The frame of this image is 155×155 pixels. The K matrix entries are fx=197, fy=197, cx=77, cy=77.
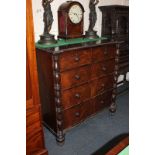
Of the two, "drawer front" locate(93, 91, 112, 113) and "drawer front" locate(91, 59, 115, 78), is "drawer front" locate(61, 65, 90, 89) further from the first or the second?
"drawer front" locate(93, 91, 112, 113)

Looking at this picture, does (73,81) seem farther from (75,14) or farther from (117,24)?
(117,24)

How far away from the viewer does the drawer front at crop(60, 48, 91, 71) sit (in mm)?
2152

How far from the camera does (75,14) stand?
258 cm

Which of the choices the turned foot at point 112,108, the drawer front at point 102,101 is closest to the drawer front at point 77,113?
the drawer front at point 102,101

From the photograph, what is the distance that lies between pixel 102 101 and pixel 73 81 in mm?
724

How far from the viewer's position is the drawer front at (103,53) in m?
2.50

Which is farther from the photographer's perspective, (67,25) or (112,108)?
(112,108)

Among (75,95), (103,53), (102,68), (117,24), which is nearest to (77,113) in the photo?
(75,95)

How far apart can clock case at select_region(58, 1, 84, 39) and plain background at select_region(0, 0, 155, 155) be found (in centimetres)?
167
